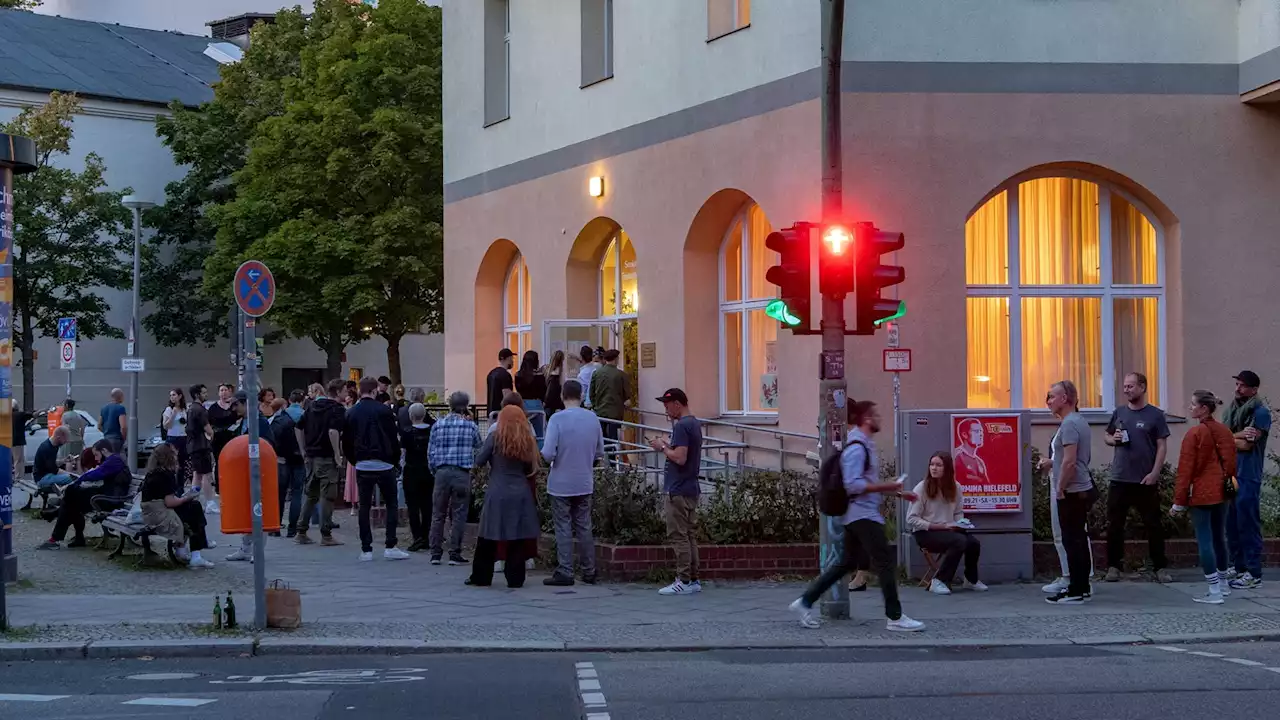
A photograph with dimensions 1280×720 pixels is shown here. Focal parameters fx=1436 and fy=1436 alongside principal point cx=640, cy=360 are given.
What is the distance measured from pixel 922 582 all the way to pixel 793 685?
481 cm

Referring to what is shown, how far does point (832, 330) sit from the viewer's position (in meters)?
11.6

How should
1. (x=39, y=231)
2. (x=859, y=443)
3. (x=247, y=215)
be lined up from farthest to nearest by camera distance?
(x=39, y=231)
(x=247, y=215)
(x=859, y=443)

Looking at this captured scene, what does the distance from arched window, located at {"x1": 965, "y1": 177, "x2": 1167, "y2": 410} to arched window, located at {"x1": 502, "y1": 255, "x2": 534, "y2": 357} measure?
958 centimetres

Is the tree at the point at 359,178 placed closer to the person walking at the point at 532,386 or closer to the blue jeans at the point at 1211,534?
the person walking at the point at 532,386

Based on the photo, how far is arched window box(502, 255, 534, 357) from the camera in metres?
25.8

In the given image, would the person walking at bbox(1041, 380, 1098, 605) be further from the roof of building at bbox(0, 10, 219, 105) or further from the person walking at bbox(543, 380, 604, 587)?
the roof of building at bbox(0, 10, 219, 105)

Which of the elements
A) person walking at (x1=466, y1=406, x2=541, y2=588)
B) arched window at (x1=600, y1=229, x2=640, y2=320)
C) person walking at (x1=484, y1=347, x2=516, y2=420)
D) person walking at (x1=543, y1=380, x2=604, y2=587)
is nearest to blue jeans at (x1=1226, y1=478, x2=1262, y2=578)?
person walking at (x1=543, y1=380, x2=604, y2=587)

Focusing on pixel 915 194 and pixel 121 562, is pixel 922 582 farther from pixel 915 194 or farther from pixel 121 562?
pixel 121 562

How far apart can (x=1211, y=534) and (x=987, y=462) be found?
2070 millimetres

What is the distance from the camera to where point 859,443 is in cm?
1118

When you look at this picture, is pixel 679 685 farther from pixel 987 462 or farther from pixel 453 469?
pixel 453 469

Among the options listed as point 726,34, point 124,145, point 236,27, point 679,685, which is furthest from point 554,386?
point 236,27

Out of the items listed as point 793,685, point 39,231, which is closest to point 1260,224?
point 793,685

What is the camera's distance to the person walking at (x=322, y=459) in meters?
17.1
